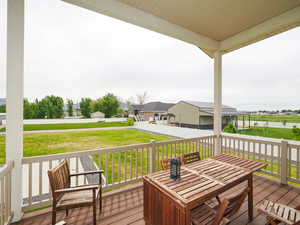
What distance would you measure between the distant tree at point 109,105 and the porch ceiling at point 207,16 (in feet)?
55.5

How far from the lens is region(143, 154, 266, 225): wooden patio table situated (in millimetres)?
1164

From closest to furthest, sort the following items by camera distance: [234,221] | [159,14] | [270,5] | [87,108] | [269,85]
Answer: [234,221]
[270,5]
[159,14]
[269,85]
[87,108]

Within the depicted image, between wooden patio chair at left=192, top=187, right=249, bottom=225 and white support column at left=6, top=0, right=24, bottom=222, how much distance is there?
2219 mm

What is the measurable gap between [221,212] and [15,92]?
262 centimetres

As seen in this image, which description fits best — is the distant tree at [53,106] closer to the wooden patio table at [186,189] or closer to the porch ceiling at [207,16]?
the porch ceiling at [207,16]

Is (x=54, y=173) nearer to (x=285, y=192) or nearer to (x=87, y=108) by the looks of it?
(x=285, y=192)

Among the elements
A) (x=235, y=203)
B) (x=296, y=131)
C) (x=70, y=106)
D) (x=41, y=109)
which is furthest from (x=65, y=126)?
(x=296, y=131)

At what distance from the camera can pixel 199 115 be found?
9500mm

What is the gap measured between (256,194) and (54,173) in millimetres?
3217

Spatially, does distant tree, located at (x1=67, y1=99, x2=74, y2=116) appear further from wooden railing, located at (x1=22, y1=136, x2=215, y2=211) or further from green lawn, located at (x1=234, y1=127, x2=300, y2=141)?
green lawn, located at (x1=234, y1=127, x2=300, y2=141)

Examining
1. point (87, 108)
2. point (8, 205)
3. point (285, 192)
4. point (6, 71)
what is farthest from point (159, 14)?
point (87, 108)

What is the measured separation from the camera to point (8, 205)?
1.67 m

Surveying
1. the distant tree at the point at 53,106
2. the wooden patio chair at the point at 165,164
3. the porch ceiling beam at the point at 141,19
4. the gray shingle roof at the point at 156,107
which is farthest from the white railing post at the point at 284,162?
the gray shingle roof at the point at 156,107

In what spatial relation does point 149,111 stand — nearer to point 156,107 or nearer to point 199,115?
point 156,107
